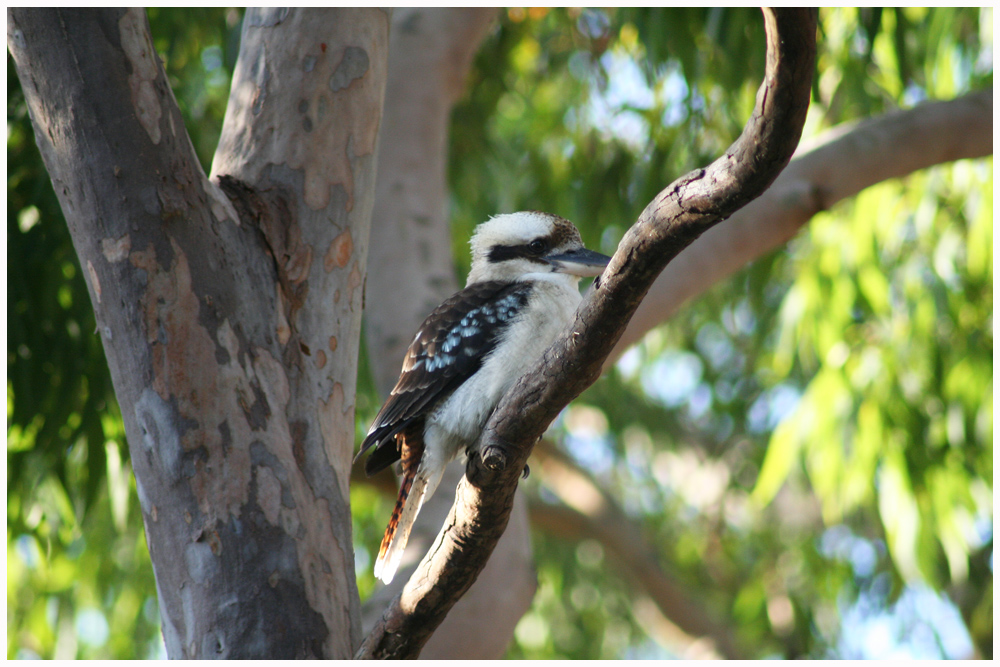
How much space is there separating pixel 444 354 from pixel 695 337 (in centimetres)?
329

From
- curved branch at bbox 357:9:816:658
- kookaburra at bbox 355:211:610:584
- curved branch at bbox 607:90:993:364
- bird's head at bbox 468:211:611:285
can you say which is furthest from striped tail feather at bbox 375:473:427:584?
curved branch at bbox 607:90:993:364

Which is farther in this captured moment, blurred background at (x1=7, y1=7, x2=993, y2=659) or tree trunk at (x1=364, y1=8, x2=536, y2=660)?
blurred background at (x1=7, y1=7, x2=993, y2=659)

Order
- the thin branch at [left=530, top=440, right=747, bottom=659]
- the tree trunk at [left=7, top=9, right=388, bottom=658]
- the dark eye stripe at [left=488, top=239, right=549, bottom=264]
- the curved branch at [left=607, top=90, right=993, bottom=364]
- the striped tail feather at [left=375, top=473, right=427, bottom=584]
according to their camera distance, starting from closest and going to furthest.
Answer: the tree trunk at [left=7, top=9, right=388, bottom=658]
the striped tail feather at [left=375, top=473, right=427, bottom=584]
the dark eye stripe at [left=488, top=239, right=549, bottom=264]
the curved branch at [left=607, top=90, right=993, bottom=364]
the thin branch at [left=530, top=440, right=747, bottom=659]

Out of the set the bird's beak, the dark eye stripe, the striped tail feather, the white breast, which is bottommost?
the striped tail feather

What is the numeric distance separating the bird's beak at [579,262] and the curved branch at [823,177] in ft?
1.68

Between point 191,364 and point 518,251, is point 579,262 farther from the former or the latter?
point 191,364

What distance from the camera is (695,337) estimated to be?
4.69 metres

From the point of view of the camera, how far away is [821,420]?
3137 millimetres

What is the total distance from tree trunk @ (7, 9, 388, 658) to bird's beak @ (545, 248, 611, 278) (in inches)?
21.8

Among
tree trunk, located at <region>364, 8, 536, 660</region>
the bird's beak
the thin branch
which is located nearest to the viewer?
the bird's beak

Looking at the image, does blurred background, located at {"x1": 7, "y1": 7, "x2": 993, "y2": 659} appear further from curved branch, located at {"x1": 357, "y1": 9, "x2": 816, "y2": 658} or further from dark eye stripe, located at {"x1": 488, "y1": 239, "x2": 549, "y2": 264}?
curved branch, located at {"x1": 357, "y1": 9, "x2": 816, "y2": 658}

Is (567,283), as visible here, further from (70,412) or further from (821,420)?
(821,420)

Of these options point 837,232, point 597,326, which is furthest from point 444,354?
point 837,232

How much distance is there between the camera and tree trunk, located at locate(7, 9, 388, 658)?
1.33 m
